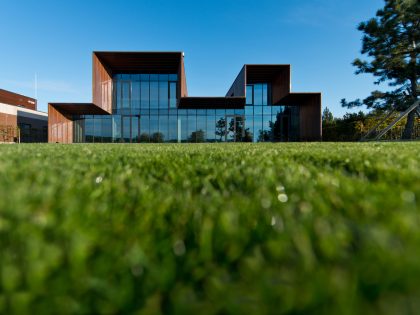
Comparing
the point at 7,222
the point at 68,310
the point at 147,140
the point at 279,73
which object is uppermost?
the point at 279,73

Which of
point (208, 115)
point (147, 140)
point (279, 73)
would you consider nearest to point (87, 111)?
point (147, 140)

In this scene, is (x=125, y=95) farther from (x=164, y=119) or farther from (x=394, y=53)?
(x=394, y=53)

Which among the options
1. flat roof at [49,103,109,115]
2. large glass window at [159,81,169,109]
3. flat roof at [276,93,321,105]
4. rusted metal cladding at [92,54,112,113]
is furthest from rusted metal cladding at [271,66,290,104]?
flat roof at [49,103,109,115]

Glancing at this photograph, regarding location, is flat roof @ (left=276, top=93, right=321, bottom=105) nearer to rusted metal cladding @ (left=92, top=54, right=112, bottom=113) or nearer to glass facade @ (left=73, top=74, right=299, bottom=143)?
glass facade @ (left=73, top=74, right=299, bottom=143)

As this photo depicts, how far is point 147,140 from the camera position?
86.7 feet

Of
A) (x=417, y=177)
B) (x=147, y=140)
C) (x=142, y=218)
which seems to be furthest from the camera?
(x=147, y=140)

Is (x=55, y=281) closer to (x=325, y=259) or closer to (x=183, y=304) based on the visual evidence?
(x=183, y=304)

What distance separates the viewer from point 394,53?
22.2 metres

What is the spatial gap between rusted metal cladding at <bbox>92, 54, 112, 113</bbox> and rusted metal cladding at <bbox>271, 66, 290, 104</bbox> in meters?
17.3

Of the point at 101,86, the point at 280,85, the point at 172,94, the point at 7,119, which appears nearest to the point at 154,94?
the point at 172,94

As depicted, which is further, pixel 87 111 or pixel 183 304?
pixel 87 111

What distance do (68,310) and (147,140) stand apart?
26812mm

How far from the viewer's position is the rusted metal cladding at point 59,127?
23.3 m

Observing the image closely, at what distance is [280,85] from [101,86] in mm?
17581
